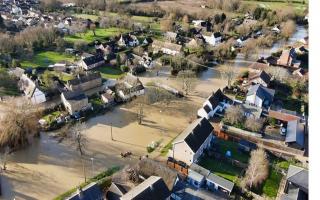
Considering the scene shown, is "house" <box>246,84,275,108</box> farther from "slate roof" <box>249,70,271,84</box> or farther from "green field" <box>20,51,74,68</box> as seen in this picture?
"green field" <box>20,51,74,68</box>

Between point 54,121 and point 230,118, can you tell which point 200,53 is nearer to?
point 230,118

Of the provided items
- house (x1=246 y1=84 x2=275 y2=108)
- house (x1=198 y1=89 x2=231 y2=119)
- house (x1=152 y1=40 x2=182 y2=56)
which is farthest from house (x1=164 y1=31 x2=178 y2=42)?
house (x1=198 y1=89 x2=231 y2=119)

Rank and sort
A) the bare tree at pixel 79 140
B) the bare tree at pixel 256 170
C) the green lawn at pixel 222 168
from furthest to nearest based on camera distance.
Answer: the bare tree at pixel 79 140, the green lawn at pixel 222 168, the bare tree at pixel 256 170

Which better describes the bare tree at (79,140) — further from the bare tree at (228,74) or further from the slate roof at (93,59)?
the bare tree at (228,74)

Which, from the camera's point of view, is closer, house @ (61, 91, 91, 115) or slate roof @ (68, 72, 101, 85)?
house @ (61, 91, 91, 115)

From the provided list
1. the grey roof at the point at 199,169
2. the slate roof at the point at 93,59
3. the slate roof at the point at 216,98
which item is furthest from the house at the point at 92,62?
the grey roof at the point at 199,169

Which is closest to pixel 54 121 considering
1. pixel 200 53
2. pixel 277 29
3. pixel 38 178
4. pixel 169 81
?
pixel 38 178
